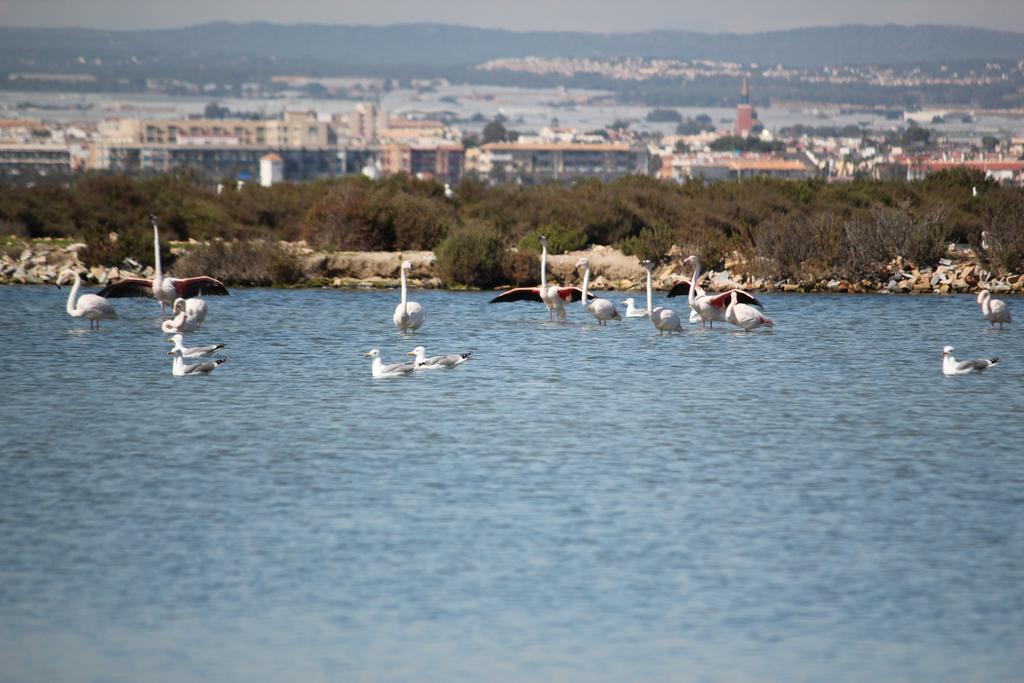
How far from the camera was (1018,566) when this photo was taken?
9938mm

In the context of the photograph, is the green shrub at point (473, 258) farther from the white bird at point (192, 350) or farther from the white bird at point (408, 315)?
the white bird at point (192, 350)

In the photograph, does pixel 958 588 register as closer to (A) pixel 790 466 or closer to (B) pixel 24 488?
(A) pixel 790 466

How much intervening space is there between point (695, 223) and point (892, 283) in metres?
5.94

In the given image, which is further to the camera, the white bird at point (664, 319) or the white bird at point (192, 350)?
the white bird at point (664, 319)

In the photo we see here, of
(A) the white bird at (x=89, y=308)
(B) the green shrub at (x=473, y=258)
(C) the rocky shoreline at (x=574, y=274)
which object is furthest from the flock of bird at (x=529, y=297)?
(C) the rocky shoreline at (x=574, y=274)

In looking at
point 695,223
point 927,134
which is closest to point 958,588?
point 695,223

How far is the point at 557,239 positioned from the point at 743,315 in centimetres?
1212

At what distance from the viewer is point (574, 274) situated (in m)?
30.8

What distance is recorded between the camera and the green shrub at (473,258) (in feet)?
99.4

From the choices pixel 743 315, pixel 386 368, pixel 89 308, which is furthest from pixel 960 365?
pixel 89 308

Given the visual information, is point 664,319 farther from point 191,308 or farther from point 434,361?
point 191,308

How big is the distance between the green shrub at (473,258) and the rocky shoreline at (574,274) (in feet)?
1.93

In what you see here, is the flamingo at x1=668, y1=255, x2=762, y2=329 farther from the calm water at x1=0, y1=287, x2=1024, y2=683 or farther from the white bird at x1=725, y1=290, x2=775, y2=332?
the calm water at x1=0, y1=287, x2=1024, y2=683

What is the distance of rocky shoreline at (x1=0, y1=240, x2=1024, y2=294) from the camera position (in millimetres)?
30359
